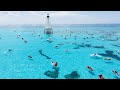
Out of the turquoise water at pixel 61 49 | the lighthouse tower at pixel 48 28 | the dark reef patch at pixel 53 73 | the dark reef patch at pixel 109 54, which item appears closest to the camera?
the dark reef patch at pixel 53 73

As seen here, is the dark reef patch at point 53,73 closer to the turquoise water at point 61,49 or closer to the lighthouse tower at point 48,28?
the turquoise water at point 61,49

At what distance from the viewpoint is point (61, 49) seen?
414 centimetres

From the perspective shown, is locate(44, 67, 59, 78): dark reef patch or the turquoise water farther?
the turquoise water

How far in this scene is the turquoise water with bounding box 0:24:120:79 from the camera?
12.3 ft

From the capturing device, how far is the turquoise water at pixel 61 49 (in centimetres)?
376

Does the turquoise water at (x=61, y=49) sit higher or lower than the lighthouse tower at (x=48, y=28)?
lower

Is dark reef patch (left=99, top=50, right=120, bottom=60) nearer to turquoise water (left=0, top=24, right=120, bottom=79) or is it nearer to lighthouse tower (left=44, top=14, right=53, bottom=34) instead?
turquoise water (left=0, top=24, right=120, bottom=79)

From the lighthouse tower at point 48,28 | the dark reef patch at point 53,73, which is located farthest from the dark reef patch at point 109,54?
the lighthouse tower at point 48,28

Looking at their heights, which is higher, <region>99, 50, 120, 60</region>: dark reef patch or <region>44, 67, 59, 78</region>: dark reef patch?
<region>99, 50, 120, 60</region>: dark reef patch

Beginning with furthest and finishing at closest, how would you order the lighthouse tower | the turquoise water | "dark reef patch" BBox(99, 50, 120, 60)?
"dark reef patch" BBox(99, 50, 120, 60)
the turquoise water
the lighthouse tower

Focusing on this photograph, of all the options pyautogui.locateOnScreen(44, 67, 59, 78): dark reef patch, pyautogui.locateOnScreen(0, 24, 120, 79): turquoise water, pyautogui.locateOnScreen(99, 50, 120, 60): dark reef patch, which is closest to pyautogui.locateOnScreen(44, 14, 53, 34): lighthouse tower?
pyautogui.locateOnScreen(0, 24, 120, 79): turquoise water

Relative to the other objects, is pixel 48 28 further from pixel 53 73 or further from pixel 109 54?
pixel 109 54
